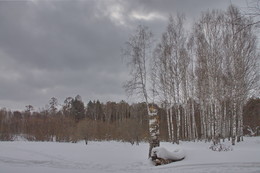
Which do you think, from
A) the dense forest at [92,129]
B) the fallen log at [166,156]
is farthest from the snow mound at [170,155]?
the dense forest at [92,129]

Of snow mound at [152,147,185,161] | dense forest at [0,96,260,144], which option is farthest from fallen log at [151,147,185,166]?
dense forest at [0,96,260,144]

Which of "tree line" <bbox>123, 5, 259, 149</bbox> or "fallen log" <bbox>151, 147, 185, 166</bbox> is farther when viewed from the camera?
"tree line" <bbox>123, 5, 259, 149</bbox>

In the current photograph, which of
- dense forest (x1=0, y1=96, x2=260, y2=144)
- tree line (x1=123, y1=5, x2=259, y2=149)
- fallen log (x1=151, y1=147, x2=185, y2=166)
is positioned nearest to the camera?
fallen log (x1=151, y1=147, x2=185, y2=166)

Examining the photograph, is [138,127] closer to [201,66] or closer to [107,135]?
[107,135]

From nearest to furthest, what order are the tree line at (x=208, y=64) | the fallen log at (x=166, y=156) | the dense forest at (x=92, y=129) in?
1. the fallen log at (x=166, y=156)
2. the tree line at (x=208, y=64)
3. the dense forest at (x=92, y=129)

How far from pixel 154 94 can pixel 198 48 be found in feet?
17.4

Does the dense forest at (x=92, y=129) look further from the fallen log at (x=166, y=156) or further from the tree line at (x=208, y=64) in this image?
the fallen log at (x=166, y=156)

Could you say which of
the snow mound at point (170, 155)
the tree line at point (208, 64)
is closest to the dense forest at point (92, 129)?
the tree line at point (208, 64)

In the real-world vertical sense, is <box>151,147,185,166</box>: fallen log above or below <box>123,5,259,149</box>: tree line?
below

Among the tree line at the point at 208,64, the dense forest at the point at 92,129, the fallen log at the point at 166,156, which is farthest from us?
the dense forest at the point at 92,129

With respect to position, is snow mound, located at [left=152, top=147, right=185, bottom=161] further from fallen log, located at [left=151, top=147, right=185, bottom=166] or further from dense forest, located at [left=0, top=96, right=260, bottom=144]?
dense forest, located at [left=0, top=96, right=260, bottom=144]

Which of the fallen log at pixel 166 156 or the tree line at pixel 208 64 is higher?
the tree line at pixel 208 64

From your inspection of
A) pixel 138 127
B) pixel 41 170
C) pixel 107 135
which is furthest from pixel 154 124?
pixel 107 135

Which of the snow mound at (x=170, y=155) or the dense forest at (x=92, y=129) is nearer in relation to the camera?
the snow mound at (x=170, y=155)
